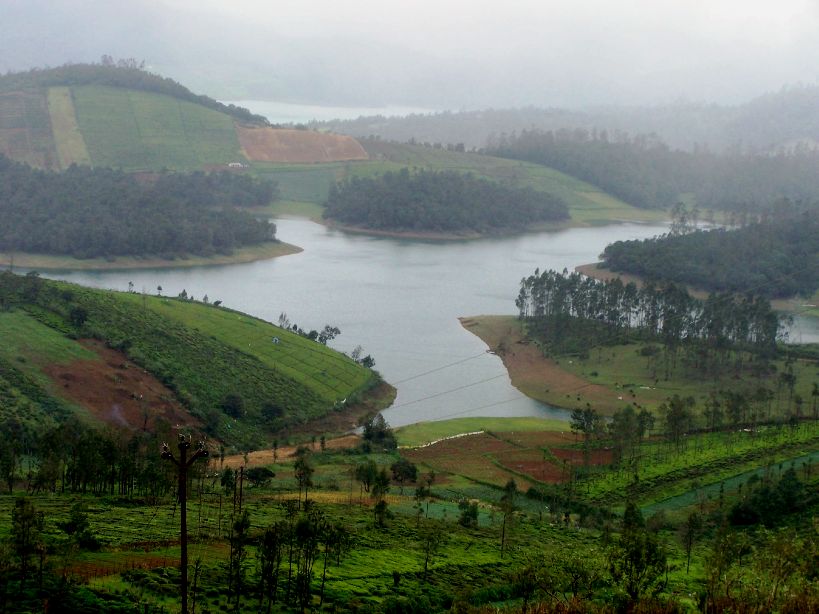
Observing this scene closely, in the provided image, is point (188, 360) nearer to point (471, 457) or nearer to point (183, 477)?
point (471, 457)

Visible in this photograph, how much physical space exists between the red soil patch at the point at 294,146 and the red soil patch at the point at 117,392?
74.7 meters

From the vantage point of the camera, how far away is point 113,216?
3150 inches

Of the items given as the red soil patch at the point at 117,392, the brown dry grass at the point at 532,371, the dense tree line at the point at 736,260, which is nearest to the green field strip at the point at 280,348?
the red soil patch at the point at 117,392

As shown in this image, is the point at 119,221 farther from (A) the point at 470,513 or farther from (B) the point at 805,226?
(A) the point at 470,513

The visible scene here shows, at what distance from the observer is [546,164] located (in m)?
129

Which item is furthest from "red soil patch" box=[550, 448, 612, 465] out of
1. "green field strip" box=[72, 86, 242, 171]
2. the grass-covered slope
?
"green field strip" box=[72, 86, 242, 171]

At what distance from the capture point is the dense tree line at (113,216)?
7600 centimetres

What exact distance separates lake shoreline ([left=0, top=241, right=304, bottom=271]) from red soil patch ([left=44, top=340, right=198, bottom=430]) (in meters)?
35.7

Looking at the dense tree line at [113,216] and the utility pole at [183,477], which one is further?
the dense tree line at [113,216]

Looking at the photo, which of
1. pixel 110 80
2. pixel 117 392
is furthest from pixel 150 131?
pixel 117 392

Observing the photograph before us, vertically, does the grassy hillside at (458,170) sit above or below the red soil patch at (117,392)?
above

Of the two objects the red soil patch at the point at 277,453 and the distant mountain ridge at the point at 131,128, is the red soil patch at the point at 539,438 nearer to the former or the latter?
the red soil patch at the point at 277,453

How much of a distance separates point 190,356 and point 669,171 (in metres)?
102

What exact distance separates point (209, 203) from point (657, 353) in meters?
54.2
